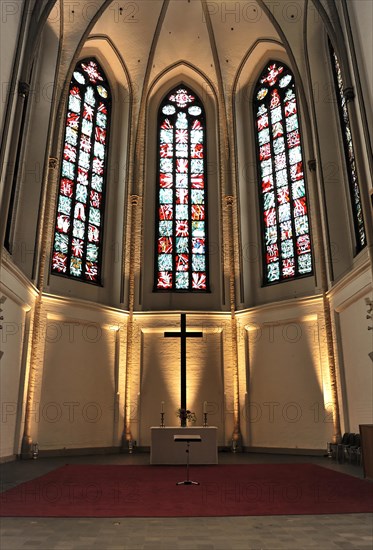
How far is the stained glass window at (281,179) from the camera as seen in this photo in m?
13.4

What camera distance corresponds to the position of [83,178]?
14023 mm

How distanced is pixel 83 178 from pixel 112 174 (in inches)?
45.4

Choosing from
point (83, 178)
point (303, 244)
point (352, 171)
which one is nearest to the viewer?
point (352, 171)

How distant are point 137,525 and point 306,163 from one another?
37.5 ft

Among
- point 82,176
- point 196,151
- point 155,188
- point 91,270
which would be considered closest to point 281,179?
point 196,151

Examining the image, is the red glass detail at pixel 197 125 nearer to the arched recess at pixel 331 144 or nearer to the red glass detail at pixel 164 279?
the arched recess at pixel 331 144

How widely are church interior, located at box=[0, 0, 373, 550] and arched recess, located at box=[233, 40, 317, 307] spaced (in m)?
0.05

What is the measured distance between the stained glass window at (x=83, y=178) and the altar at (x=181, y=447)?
204 inches

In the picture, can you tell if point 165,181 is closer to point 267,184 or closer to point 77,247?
point 267,184

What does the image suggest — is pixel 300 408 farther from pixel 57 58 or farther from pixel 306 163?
pixel 57 58

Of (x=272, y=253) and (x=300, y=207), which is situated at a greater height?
(x=300, y=207)

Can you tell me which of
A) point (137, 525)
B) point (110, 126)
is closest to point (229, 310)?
point (110, 126)

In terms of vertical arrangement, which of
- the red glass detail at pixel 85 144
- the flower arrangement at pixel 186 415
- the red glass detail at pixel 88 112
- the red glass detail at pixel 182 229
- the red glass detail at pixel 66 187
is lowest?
the flower arrangement at pixel 186 415

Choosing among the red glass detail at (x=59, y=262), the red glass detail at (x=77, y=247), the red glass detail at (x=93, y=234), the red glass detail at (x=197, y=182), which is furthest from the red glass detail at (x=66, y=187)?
the red glass detail at (x=197, y=182)
